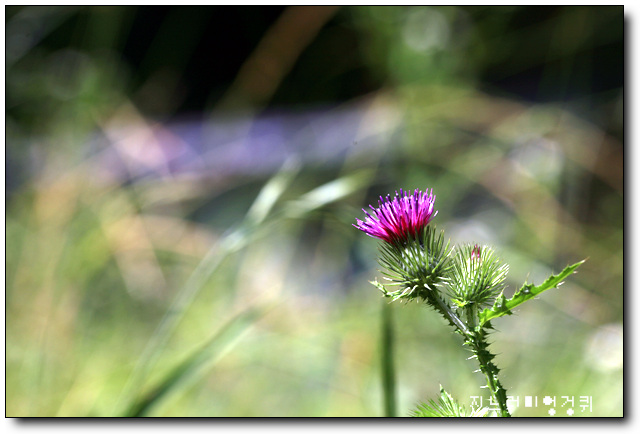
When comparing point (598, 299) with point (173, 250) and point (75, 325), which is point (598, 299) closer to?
point (173, 250)

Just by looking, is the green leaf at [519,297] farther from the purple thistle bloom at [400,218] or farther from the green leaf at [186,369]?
the green leaf at [186,369]

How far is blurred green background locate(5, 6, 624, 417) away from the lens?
174 centimetres

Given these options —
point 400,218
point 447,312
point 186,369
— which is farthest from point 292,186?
point 447,312

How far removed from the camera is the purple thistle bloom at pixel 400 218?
72cm

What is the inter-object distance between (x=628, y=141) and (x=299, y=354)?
111 centimetres

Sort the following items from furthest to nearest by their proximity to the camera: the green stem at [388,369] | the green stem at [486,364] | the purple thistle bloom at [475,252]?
the green stem at [388,369] → the purple thistle bloom at [475,252] → the green stem at [486,364]

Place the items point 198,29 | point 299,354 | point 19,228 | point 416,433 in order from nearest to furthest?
point 416,433 < point 299,354 < point 19,228 < point 198,29

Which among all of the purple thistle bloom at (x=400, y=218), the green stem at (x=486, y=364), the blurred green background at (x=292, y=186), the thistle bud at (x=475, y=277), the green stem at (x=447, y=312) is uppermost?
the blurred green background at (x=292, y=186)

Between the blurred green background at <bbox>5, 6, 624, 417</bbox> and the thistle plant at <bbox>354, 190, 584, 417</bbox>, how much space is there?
34.9 inches

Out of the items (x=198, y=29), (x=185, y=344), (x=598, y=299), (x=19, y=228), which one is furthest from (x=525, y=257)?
(x=19, y=228)

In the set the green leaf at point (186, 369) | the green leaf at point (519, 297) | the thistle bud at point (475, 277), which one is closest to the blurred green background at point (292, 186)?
the green leaf at point (186, 369)

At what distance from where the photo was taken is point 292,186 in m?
2.18

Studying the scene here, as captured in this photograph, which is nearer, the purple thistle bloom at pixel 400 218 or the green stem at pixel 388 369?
the purple thistle bloom at pixel 400 218

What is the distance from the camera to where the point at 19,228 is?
2.00m
